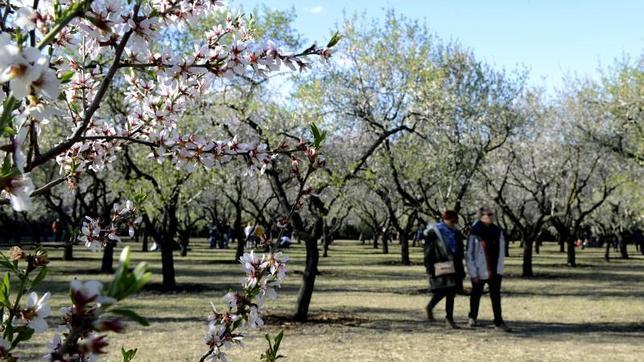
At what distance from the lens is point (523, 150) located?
2683 cm

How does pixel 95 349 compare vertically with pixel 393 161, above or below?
below

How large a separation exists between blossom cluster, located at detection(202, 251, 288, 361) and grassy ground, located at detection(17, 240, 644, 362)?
5.84m

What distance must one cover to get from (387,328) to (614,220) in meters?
35.9

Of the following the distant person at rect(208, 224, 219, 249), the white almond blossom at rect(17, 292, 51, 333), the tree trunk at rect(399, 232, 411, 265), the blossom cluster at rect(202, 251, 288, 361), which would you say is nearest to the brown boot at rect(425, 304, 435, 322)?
the blossom cluster at rect(202, 251, 288, 361)

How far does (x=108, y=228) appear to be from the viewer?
321 centimetres

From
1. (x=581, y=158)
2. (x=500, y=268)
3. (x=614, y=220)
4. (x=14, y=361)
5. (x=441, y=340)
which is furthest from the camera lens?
(x=614, y=220)

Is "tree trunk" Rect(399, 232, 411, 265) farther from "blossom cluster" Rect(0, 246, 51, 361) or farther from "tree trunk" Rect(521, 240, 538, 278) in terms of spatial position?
"blossom cluster" Rect(0, 246, 51, 361)

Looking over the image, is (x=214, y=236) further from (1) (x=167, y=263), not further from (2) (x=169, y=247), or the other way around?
(2) (x=169, y=247)

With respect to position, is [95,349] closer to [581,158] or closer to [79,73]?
[79,73]

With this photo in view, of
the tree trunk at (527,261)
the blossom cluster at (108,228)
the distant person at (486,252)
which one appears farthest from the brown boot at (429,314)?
the tree trunk at (527,261)

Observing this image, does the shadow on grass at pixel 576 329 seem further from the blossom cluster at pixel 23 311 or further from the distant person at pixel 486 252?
the blossom cluster at pixel 23 311

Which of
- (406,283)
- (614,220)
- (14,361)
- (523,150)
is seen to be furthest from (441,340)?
(614,220)

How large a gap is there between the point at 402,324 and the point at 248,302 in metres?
9.49

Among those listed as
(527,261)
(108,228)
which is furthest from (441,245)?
(527,261)
